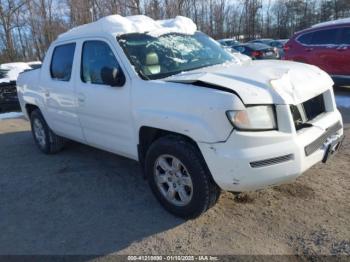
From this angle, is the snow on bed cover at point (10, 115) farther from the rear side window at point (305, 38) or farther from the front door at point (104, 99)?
the rear side window at point (305, 38)

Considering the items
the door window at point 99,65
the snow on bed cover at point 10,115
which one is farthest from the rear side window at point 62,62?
the snow on bed cover at point 10,115

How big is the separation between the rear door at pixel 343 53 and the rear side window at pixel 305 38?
3.23ft

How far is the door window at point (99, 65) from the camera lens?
13.3ft

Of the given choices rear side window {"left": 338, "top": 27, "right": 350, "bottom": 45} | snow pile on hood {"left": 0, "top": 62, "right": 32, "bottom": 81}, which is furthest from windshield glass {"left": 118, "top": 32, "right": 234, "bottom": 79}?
snow pile on hood {"left": 0, "top": 62, "right": 32, "bottom": 81}

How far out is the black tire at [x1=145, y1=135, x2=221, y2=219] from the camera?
3.44m

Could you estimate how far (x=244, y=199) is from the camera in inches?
161

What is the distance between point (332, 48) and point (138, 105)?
26.1 feet

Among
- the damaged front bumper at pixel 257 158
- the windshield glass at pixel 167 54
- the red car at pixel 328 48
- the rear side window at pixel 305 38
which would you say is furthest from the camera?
the rear side window at pixel 305 38

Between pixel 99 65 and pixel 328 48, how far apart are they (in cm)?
771

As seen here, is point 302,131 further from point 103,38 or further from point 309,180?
point 103,38

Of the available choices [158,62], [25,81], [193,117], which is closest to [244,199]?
[193,117]

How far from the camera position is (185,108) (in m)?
3.39

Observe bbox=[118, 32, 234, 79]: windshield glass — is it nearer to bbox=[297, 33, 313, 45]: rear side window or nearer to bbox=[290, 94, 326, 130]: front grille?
bbox=[290, 94, 326, 130]: front grille

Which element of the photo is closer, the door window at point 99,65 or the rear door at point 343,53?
the door window at point 99,65
